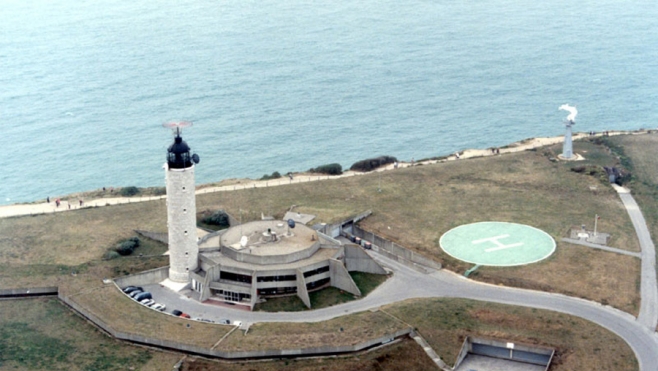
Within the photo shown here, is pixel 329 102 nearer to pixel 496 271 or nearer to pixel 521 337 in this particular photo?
pixel 496 271

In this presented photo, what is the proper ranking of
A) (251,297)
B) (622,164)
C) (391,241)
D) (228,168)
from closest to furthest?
(251,297) < (391,241) < (622,164) < (228,168)

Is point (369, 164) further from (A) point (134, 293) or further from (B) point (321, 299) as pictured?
(A) point (134, 293)

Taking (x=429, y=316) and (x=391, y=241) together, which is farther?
Answer: (x=391, y=241)

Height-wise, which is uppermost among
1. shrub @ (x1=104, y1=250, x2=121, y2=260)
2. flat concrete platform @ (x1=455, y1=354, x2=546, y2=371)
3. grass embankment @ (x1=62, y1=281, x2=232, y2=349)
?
shrub @ (x1=104, y1=250, x2=121, y2=260)

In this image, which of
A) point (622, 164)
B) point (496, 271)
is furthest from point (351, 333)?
point (622, 164)

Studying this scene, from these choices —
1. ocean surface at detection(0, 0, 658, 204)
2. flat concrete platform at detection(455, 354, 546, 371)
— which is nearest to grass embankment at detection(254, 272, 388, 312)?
flat concrete platform at detection(455, 354, 546, 371)

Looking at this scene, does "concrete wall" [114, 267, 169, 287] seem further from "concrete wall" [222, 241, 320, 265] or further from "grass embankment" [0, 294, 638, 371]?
"concrete wall" [222, 241, 320, 265]

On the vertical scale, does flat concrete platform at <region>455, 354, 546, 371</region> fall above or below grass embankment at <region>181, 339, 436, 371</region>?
below
